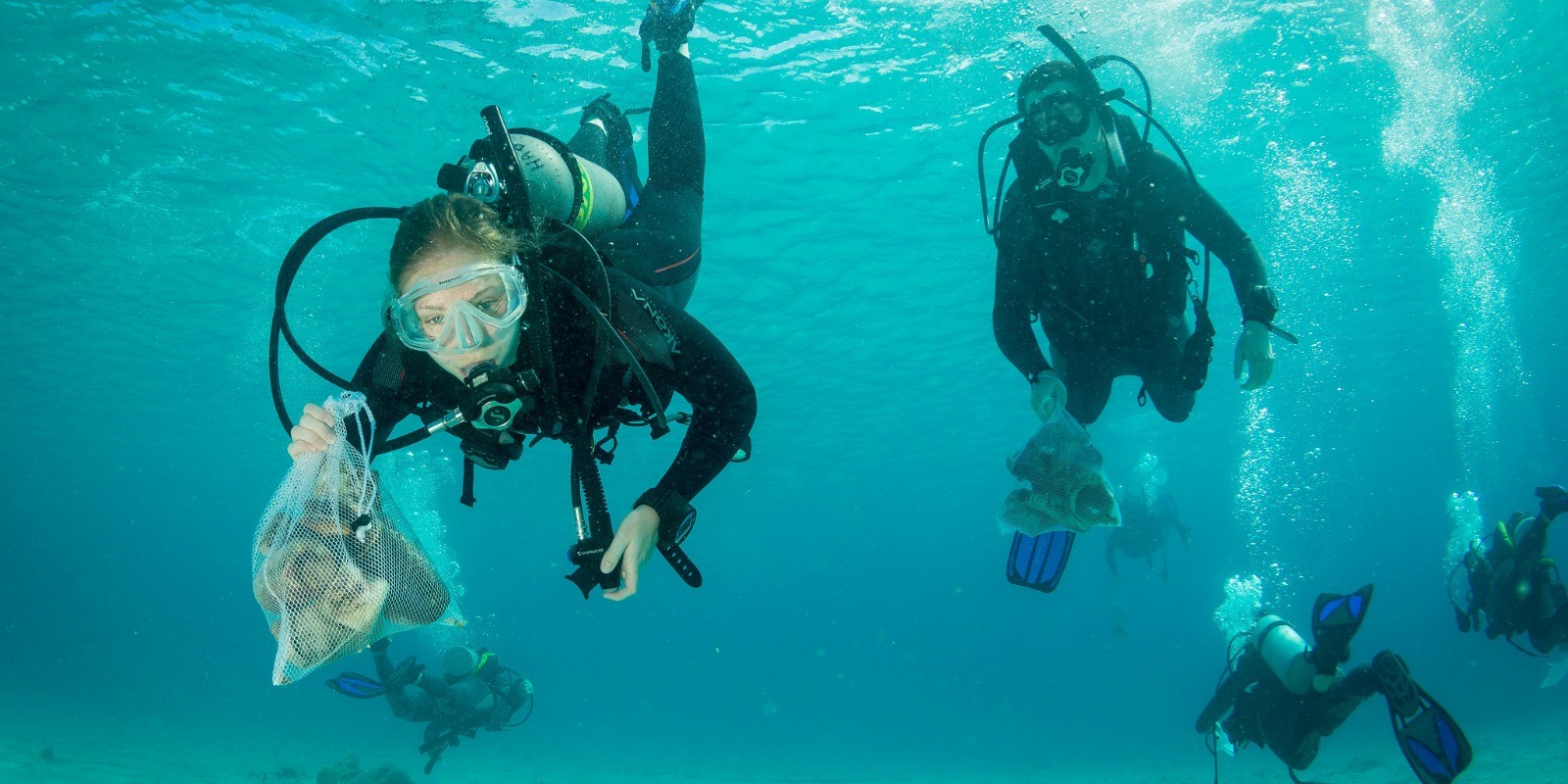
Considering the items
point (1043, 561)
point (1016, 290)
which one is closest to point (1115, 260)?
point (1016, 290)

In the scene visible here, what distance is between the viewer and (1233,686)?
869cm

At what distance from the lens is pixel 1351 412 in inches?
1631

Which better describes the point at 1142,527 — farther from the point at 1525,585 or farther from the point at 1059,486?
the point at 1059,486

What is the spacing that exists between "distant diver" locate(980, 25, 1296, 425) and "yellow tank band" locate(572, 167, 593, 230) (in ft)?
9.57

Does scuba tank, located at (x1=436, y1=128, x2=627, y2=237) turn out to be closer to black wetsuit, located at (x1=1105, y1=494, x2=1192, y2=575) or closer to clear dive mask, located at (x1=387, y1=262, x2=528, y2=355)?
clear dive mask, located at (x1=387, y1=262, x2=528, y2=355)

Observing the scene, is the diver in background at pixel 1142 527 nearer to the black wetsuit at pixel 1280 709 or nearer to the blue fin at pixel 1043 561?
the black wetsuit at pixel 1280 709

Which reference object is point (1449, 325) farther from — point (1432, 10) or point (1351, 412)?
point (1432, 10)

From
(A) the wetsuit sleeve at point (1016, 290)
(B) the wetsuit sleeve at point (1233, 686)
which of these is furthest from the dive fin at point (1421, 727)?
(A) the wetsuit sleeve at point (1016, 290)

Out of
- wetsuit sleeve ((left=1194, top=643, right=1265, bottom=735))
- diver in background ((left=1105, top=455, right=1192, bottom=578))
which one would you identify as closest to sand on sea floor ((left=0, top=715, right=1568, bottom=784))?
diver in background ((left=1105, top=455, right=1192, bottom=578))

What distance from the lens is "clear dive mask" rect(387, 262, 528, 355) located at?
3.06 meters

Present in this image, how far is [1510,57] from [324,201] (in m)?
23.9

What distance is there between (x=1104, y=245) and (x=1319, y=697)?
5.20m

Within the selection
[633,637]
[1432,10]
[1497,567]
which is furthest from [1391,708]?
[633,637]

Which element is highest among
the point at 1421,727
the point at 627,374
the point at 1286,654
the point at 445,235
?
the point at 445,235
